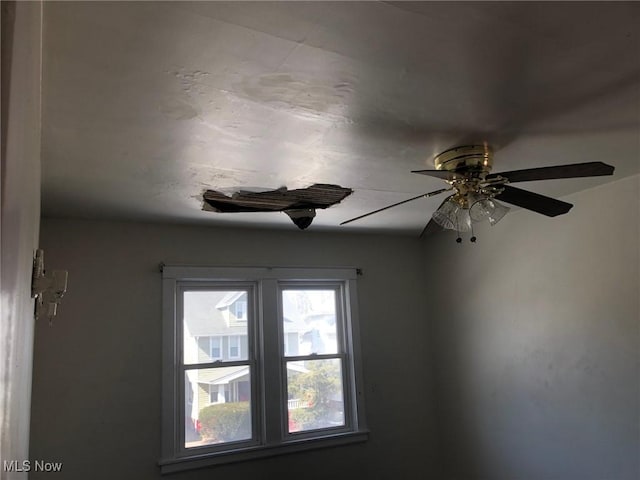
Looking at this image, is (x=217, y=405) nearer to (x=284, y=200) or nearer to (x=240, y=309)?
(x=240, y=309)

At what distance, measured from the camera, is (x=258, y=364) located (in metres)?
3.79

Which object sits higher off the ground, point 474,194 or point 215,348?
A: point 474,194

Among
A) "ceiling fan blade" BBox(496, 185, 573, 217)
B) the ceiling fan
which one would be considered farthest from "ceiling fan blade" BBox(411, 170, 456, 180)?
"ceiling fan blade" BBox(496, 185, 573, 217)

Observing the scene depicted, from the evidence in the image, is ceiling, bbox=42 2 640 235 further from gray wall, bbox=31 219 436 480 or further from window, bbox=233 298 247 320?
window, bbox=233 298 247 320

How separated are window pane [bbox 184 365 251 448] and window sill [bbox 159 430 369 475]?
12 centimetres

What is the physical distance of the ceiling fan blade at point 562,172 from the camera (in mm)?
1826

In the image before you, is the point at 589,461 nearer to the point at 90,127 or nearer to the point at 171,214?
the point at 171,214

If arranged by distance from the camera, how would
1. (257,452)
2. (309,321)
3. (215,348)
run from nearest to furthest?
(257,452)
(215,348)
(309,321)

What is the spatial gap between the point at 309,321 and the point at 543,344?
185cm

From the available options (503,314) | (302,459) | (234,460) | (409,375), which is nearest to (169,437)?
(234,460)

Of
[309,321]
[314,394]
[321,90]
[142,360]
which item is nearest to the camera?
[321,90]

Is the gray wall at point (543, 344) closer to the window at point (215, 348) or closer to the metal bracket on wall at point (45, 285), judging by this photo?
the window at point (215, 348)

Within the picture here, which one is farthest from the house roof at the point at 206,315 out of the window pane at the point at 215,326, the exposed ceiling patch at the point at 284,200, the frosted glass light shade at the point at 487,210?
the frosted glass light shade at the point at 487,210

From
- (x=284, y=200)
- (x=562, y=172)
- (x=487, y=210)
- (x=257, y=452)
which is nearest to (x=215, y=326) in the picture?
(x=257, y=452)
